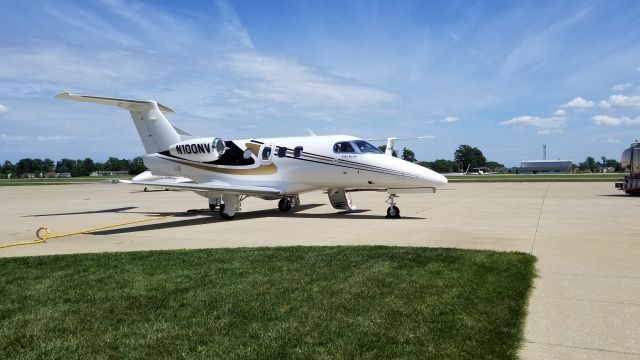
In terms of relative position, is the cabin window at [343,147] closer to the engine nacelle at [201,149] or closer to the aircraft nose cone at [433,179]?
the aircraft nose cone at [433,179]

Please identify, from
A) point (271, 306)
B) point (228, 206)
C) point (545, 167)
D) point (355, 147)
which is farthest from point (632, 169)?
point (545, 167)

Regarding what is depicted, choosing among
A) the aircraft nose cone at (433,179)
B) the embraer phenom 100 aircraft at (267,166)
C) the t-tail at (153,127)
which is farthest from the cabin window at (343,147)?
the t-tail at (153,127)

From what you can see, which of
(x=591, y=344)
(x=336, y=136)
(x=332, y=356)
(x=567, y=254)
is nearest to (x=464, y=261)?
(x=567, y=254)

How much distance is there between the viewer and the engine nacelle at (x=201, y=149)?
60.7 feet

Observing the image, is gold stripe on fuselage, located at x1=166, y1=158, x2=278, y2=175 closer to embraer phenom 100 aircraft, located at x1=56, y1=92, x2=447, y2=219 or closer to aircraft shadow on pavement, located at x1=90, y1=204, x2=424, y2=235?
embraer phenom 100 aircraft, located at x1=56, y1=92, x2=447, y2=219

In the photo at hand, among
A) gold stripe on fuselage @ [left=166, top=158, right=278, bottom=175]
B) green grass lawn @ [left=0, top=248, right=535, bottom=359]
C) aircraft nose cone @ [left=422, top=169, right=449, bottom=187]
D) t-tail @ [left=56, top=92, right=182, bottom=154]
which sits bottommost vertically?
green grass lawn @ [left=0, top=248, right=535, bottom=359]

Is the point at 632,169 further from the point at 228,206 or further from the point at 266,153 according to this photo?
the point at 228,206

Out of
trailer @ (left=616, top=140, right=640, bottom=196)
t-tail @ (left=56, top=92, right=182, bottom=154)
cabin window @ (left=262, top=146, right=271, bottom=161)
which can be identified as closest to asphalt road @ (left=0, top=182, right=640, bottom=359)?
cabin window @ (left=262, top=146, right=271, bottom=161)

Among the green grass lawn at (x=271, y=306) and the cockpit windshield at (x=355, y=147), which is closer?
the green grass lawn at (x=271, y=306)

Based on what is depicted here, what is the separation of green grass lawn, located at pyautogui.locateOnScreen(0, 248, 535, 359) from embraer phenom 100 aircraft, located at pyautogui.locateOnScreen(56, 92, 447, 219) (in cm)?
747

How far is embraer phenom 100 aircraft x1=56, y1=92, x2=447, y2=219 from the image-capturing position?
52.3 feet

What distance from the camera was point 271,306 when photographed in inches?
221

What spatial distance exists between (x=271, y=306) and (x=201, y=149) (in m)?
13.9

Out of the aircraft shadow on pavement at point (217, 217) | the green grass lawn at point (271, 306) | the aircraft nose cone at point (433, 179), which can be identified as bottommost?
the aircraft shadow on pavement at point (217, 217)
